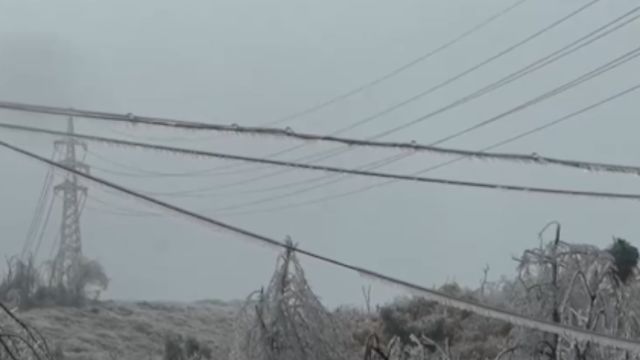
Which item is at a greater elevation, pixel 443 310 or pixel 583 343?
pixel 443 310

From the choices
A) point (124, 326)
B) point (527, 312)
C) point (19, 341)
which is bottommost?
point (19, 341)

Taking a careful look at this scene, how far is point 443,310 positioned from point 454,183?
2124 cm

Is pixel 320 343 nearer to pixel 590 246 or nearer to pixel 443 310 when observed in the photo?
pixel 590 246

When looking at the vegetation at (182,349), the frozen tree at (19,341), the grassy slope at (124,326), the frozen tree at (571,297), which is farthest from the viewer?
the grassy slope at (124,326)

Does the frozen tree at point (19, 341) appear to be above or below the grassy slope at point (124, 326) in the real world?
below

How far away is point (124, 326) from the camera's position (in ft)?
150

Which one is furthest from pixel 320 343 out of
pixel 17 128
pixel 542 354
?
pixel 17 128

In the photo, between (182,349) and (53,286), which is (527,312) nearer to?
(182,349)

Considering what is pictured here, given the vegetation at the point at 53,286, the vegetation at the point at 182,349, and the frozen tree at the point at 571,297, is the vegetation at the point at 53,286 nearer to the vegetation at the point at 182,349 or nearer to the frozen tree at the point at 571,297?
the vegetation at the point at 182,349

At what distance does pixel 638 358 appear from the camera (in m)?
15.2

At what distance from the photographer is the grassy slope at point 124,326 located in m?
39.3

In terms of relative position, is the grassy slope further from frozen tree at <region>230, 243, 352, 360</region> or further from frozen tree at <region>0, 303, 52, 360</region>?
frozen tree at <region>230, 243, 352, 360</region>

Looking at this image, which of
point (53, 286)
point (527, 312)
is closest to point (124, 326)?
point (53, 286)

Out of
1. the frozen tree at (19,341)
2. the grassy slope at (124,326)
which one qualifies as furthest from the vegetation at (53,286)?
the frozen tree at (19,341)
